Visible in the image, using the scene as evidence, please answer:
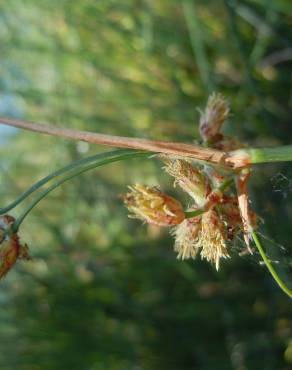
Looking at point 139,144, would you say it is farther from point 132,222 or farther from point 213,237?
point 132,222

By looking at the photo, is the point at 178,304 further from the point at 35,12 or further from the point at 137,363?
the point at 35,12

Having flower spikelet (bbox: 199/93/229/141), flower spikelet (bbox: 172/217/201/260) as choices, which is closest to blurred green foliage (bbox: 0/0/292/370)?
flower spikelet (bbox: 199/93/229/141)

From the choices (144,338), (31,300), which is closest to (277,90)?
(144,338)

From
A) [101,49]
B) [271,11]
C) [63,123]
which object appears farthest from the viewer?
[101,49]

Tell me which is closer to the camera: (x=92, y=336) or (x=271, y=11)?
(x=271, y=11)

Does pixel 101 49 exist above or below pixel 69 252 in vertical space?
above

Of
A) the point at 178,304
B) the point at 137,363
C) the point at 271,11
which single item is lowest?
the point at 137,363

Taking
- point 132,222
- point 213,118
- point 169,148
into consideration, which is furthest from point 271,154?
point 132,222

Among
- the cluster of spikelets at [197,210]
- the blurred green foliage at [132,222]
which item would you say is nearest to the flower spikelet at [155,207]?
the cluster of spikelets at [197,210]
